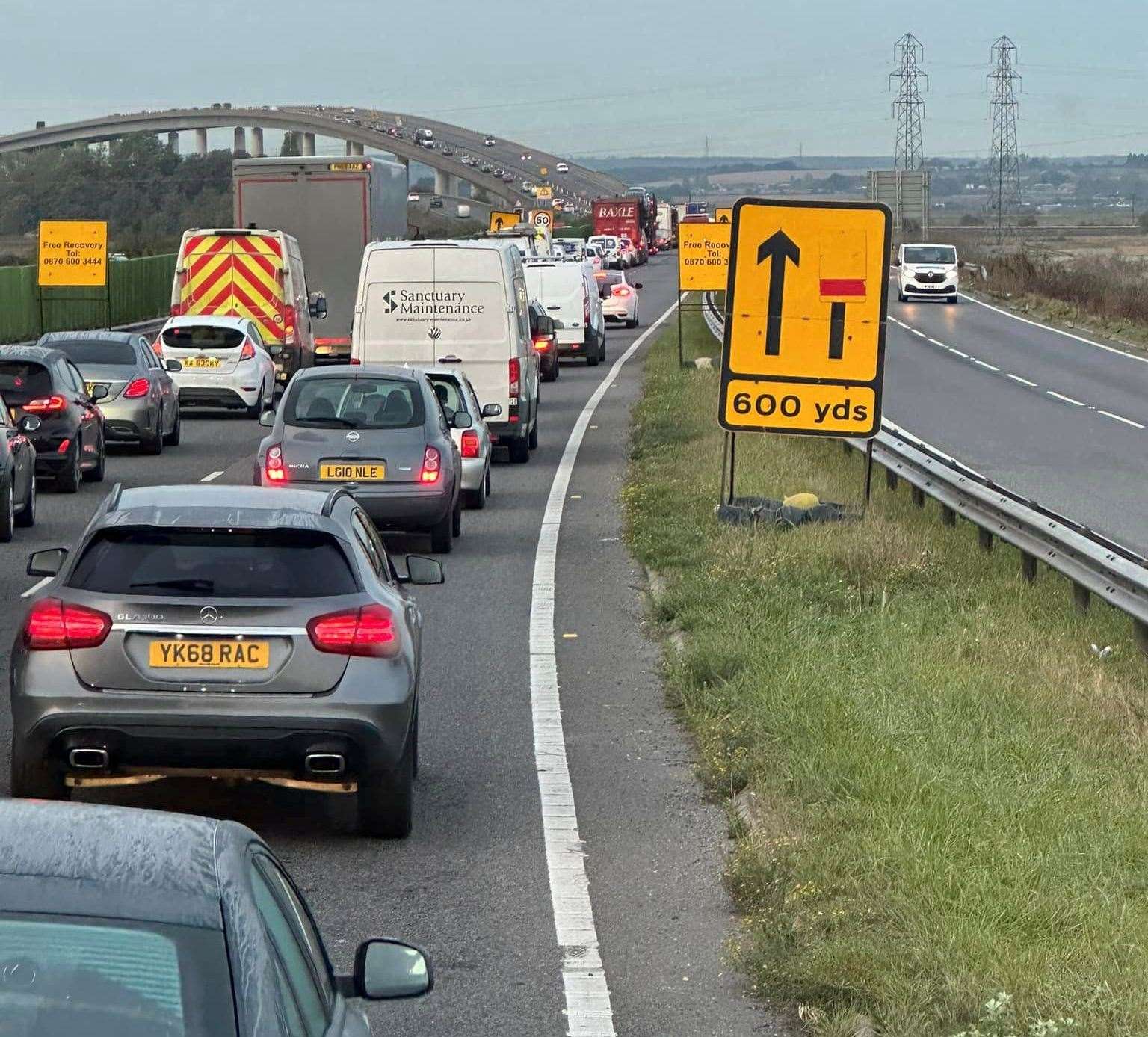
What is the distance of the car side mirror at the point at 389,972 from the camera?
144 inches

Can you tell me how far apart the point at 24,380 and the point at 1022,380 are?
2256 centimetres

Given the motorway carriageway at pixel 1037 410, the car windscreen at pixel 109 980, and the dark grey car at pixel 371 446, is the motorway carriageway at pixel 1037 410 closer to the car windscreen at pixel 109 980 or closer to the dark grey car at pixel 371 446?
the dark grey car at pixel 371 446

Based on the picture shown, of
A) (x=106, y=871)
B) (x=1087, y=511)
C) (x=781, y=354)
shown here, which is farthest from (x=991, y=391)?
(x=106, y=871)

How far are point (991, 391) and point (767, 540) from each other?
22.6 meters

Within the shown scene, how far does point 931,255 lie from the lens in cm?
7356

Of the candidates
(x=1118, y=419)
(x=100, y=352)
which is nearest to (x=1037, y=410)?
(x=1118, y=419)

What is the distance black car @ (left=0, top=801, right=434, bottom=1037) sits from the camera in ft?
9.71

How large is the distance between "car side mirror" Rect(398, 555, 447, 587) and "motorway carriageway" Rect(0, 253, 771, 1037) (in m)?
0.81

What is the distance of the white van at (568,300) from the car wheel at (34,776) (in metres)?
35.6

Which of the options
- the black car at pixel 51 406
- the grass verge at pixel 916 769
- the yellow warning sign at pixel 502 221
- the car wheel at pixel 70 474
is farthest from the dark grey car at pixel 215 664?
the yellow warning sign at pixel 502 221

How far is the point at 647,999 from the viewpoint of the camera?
6.35 meters

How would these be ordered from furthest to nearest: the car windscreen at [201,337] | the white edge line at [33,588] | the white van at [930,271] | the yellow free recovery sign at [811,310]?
1. the white van at [930,271]
2. the car windscreen at [201,337]
3. the yellow free recovery sign at [811,310]
4. the white edge line at [33,588]

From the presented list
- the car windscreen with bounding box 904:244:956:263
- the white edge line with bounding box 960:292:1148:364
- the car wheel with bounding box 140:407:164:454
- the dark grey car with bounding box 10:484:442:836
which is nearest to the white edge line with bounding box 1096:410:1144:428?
the car wheel with bounding box 140:407:164:454

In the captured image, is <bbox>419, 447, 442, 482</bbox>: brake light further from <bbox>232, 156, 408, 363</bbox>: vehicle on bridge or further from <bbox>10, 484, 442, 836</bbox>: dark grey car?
<bbox>232, 156, 408, 363</bbox>: vehicle on bridge
